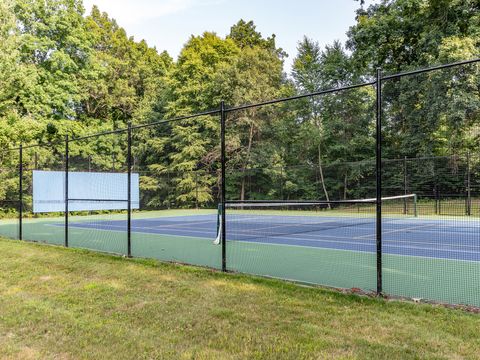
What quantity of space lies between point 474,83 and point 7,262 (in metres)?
16.2

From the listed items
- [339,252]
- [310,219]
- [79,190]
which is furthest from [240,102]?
[339,252]

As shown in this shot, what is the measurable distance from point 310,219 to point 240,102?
37.9ft

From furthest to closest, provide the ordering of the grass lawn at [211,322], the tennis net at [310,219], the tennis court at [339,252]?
the tennis net at [310,219] < the tennis court at [339,252] < the grass lawn at [211,322]

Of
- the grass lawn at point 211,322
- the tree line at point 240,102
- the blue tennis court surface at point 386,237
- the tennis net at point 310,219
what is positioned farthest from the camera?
the tree line at point 240,102

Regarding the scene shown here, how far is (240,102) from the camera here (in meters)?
24.5

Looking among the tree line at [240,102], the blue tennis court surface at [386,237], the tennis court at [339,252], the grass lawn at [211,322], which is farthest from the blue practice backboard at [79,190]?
the grass lawn at [211,322]

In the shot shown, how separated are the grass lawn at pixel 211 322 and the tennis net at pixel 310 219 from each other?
5.11m

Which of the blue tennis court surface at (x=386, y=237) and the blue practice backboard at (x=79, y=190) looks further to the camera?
the blue practice backboard at (x=79, y=190)

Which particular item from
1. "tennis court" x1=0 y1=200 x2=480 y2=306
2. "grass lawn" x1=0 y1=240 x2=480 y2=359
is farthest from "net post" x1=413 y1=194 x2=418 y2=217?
"grass lawn" x1=0 y1=240 x2=480 y2=359

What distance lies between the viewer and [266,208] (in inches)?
733

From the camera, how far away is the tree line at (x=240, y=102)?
16.9m

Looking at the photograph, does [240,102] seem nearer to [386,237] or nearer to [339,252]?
[386,237]

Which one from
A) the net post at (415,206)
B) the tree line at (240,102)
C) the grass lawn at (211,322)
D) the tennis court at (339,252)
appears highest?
the tree line at (240,102)

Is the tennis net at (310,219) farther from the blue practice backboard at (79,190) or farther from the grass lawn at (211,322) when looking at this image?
the grass lawn at (211,322)
